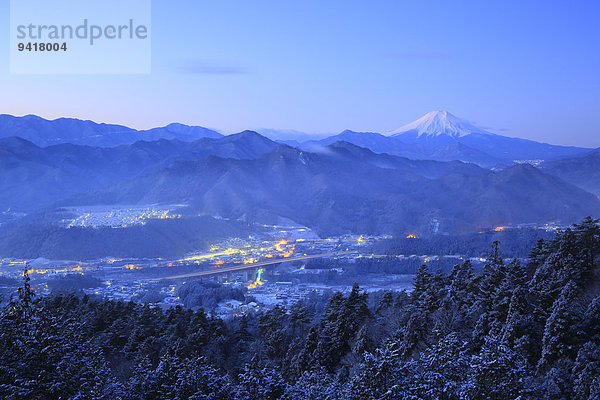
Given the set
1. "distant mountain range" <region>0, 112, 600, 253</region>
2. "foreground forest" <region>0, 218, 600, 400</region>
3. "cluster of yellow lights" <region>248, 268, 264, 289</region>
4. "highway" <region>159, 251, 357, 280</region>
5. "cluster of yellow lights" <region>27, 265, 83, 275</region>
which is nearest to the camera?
"foreground forest" <region>0, 218, 600, 400</region>

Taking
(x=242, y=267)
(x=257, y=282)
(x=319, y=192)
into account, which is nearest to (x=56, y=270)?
(x=242, y=267)

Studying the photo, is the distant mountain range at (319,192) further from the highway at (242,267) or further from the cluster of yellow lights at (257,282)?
the cluster of yellow lights at (257,282)

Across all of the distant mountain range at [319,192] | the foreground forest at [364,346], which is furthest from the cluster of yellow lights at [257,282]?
the distant mountain range at [319,192]

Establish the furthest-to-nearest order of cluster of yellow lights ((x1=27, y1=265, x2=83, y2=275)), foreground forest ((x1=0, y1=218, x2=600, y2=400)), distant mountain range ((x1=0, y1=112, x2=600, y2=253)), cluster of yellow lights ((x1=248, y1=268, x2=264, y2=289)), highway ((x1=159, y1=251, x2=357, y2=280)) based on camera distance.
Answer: distant mountain range ((x1=0, y1=112, x2=600, y2=253)) < highway ((x1=159, y1=251, x2=357, y2=280)) < cluster of yellow lights ((x1=27, y1=265, x2=83, y2=275)) < cluster of yellow lights ((x1=248, y1=268, x2=264, y2=289)) < foreground forest ((x1=0, y1=218, x2=600, y2=400))

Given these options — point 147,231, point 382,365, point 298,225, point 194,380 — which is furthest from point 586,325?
point 298,225

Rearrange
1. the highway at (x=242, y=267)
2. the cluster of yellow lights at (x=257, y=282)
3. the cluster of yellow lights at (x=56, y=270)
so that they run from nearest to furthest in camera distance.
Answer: the cluster of yellow lights at (x=257, y=282) → the cluster of yellow lights at (x=56, y=270) → the highway at (x=242, y=267)

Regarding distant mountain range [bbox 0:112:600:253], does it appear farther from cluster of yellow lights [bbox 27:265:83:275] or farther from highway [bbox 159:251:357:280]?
cluster of yellow lights [bbox 27:265:83:275]

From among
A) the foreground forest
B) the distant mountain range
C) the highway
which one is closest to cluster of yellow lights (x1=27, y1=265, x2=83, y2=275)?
the highway

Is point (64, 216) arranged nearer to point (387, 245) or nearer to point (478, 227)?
point (387, 245)
